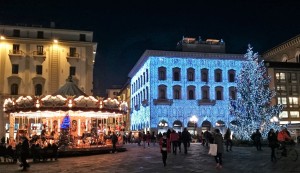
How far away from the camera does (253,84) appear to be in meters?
34.9

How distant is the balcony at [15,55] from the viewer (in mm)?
44781

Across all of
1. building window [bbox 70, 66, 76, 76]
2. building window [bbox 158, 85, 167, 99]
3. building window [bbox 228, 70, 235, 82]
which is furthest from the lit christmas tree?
building window [bbox 228, 70, 235, 82]

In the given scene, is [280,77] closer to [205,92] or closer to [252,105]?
[205,92]

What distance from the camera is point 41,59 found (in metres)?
45.9

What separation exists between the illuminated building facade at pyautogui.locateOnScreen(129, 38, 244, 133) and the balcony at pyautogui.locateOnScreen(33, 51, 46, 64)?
1560cm

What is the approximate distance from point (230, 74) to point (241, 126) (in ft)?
78.6

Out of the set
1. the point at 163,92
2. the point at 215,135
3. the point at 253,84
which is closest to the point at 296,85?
the point at 163,92

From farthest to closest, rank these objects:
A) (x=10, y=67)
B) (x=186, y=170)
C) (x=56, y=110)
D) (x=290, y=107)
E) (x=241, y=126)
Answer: (x=290, y=107) < (x=10, y=67) < (x=241, y=126) < (x=56, y=110) < (x=186, y=170)

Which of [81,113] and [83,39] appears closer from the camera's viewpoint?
[81,113]

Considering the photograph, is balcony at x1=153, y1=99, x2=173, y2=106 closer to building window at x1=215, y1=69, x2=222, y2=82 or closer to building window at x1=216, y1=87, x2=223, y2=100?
building window at x1=216, y1=87, x2=223, y2=100

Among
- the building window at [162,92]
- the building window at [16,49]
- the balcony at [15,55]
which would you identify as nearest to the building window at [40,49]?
the balcony at [15,55]

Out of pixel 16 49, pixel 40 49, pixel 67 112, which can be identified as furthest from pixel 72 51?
pixel 67 112

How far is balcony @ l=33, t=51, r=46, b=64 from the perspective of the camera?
4562 centimetres

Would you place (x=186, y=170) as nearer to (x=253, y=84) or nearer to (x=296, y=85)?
(x=253, y=84)
